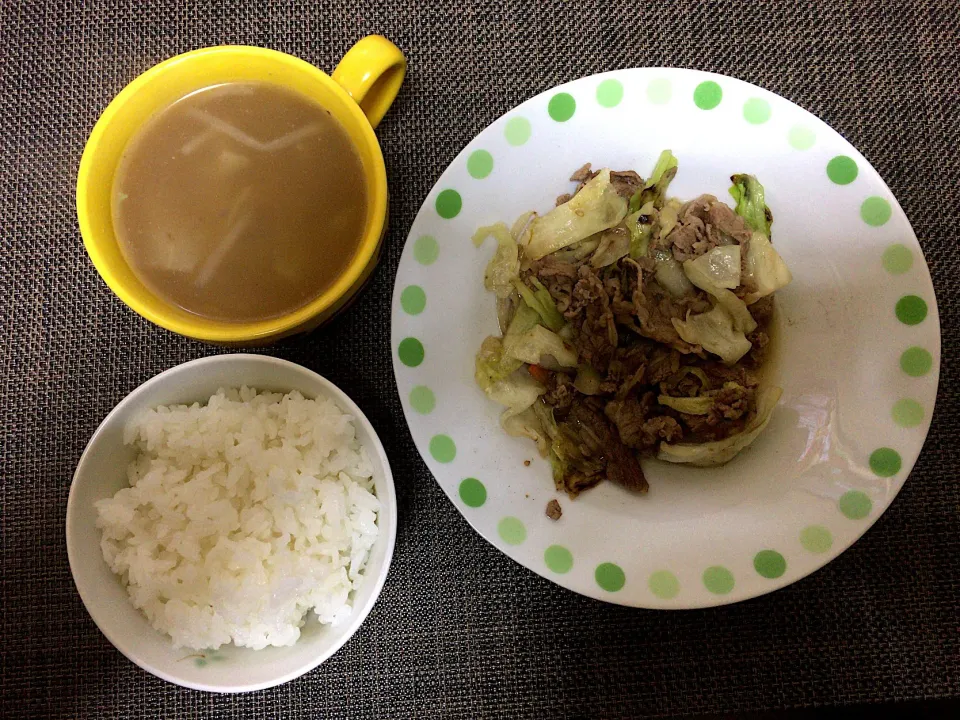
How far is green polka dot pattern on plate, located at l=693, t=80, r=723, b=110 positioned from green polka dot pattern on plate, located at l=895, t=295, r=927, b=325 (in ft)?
1.90

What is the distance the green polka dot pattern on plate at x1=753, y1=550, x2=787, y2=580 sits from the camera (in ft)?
4.45

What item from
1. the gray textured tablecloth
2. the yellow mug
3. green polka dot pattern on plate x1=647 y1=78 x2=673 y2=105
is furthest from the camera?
the gray textured tablecloth

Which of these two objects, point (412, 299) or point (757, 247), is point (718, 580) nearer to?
point (757, 247)

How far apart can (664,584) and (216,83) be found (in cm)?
146

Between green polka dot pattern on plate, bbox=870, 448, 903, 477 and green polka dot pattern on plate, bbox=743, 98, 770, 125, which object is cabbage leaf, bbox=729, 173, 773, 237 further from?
green polka dot pattern on plate, bbox=870, 448, 903, 477

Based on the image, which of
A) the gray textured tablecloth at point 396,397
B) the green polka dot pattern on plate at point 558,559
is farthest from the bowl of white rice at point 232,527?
the green polka dot pattern on plate at point 558,559

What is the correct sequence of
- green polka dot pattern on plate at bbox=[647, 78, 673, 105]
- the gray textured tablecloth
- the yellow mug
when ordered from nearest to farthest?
the yellow mug → green polka dot pattern on plate at bbox=[647, 78, 673, 105] → the gray textured tablecloth

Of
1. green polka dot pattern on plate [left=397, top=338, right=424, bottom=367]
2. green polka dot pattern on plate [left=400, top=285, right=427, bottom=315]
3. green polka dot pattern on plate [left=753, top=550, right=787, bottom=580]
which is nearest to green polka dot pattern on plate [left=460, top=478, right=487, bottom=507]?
green polka dot pattern on plate [left=397, top=338, right=424, bottom=367]

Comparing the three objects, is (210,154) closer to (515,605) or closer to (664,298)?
(664,298)

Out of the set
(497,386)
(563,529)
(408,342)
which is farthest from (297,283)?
(563,529)

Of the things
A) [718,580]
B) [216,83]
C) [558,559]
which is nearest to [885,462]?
[718,580]

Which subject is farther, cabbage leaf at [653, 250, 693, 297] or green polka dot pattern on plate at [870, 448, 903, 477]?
cabbage leaf at [653, 250, 693, 297]

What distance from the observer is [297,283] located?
4.55ft

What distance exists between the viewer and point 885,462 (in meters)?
1.35
